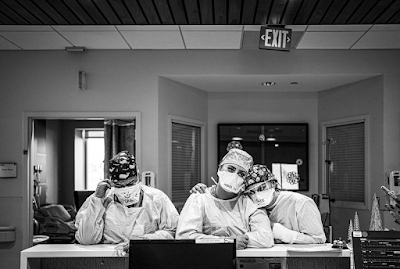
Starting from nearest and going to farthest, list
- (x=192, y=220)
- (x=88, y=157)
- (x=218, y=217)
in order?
1. (x=192, y=220)
2. (x=218, y=217)
3. (x=88, y=157)

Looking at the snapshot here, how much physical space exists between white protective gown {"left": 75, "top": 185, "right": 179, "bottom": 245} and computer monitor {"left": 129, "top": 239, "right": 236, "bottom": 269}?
1.02m

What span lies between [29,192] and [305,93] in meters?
3.65

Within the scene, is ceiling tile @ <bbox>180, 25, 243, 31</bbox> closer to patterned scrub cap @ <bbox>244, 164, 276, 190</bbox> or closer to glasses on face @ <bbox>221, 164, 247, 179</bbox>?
patterned scrub cap @ <bbox>244, 164, 276, 190</bbox>

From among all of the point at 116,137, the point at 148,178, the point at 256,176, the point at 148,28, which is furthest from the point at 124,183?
the point at 116,137

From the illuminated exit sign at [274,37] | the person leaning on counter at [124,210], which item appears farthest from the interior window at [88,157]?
the person leaning on counter at [124,210]

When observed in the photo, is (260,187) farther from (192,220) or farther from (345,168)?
(345,168)

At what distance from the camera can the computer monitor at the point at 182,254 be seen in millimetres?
1930

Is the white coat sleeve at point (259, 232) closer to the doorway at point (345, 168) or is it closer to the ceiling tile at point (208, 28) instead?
the ceiling tile at point (208, 28)

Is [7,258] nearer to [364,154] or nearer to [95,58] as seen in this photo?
[95,58]

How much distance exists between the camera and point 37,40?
499 cm

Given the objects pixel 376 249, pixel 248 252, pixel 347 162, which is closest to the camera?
pixel 376 249

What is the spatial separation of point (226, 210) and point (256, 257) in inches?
22.3

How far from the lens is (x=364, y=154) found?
5.80m

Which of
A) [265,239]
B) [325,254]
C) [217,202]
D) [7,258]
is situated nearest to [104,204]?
[217,202]
